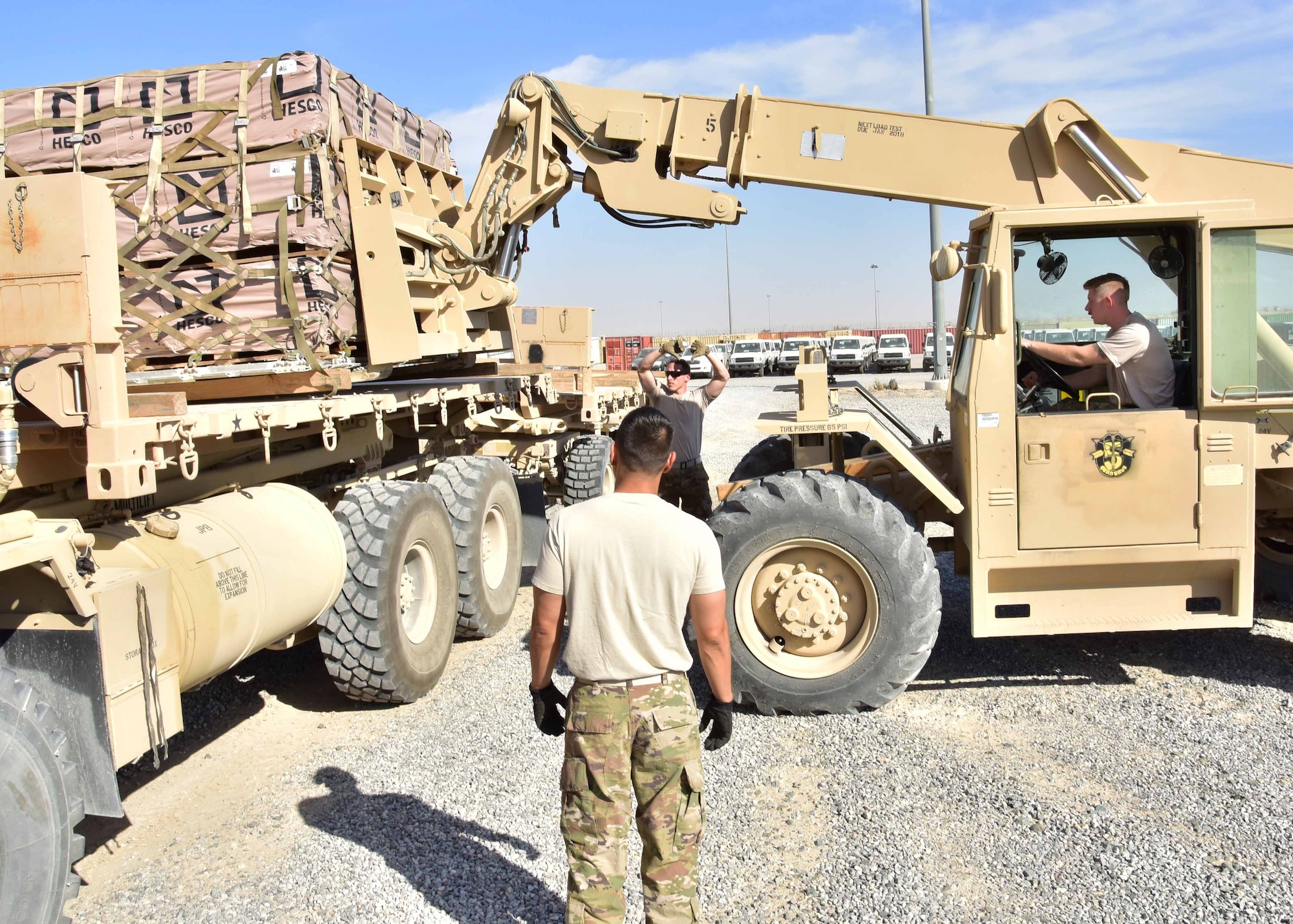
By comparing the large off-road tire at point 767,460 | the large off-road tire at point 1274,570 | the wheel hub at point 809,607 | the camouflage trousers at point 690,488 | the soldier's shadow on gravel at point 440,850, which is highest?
the large off-road tire at point 767,460

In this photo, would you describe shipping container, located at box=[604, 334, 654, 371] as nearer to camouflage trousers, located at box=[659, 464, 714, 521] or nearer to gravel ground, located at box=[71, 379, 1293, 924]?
camouflage trousers, located at box=[659, 464, 714, 521]

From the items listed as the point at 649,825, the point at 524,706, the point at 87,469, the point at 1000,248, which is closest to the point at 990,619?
the point at 1000,248

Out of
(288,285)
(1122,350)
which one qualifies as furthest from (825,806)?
(288,285)

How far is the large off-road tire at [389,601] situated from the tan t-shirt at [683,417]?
6.22 ft

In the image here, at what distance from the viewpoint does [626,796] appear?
2908 millimetres

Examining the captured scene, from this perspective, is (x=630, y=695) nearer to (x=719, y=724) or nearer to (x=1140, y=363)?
(x=719, y=724)

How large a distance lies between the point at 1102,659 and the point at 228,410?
4898mm

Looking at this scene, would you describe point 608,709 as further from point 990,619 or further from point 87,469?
point 990,619

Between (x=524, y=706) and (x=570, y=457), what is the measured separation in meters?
4.64

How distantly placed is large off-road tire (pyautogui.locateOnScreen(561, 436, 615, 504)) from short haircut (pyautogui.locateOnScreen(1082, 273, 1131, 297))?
5345 millimetres

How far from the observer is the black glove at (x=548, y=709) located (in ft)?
10.1

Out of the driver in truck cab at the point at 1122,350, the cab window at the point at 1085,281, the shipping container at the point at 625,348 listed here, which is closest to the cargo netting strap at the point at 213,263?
the cab window at the point at 1085,281

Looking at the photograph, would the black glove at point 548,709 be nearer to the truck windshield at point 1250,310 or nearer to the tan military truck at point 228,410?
the tan military truck at point 228,410

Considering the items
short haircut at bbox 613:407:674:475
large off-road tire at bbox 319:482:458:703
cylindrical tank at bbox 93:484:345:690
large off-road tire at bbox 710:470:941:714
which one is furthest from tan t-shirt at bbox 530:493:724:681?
large off-road tire at bbox 319:482:458:703
